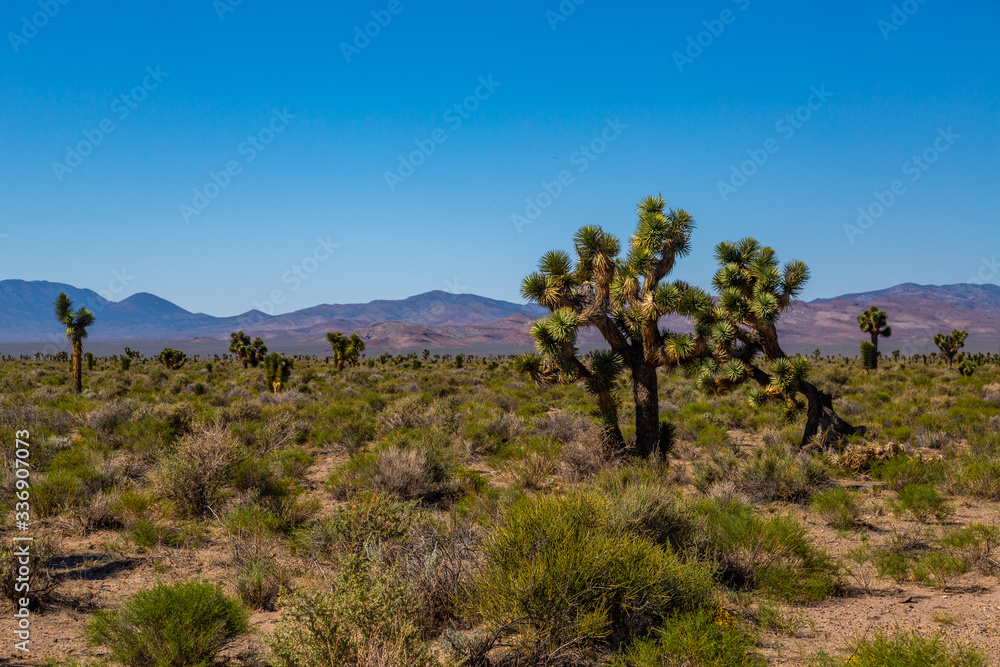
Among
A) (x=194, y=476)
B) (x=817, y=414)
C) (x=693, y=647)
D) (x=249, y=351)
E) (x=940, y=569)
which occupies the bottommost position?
(x=940, y=569)

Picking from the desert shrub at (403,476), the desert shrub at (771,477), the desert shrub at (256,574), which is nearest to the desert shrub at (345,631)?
the desert shrub at (256,574)

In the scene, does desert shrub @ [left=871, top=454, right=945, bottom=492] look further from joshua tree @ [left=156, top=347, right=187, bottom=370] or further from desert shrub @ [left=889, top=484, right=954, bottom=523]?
joshua tree @ [left=156, top=347, right=187, bottom=370]

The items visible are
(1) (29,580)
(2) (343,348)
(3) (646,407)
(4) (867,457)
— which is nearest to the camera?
(1) (29,580)

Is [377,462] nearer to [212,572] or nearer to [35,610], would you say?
[212,572]

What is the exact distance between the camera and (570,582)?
442 centimetres

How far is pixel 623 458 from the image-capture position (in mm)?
11125

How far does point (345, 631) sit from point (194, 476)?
6262 mm

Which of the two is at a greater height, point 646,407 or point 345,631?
point 646,407

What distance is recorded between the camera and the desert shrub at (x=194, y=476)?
875 cm

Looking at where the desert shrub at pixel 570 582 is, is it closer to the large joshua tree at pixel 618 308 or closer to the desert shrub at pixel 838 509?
the desert shrub at pixel 838 509

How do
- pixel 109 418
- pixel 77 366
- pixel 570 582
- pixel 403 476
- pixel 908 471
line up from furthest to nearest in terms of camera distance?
pixel 77 366, pixel 109 418, pixel 908 471, pixel 403 476, pixel 570 582

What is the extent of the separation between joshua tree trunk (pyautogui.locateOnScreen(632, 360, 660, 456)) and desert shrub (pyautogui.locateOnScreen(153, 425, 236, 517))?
765 cm

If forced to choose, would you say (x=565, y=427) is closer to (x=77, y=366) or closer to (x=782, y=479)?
(x=782, y=479)

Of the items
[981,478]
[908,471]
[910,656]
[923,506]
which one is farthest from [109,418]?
[981,478]
